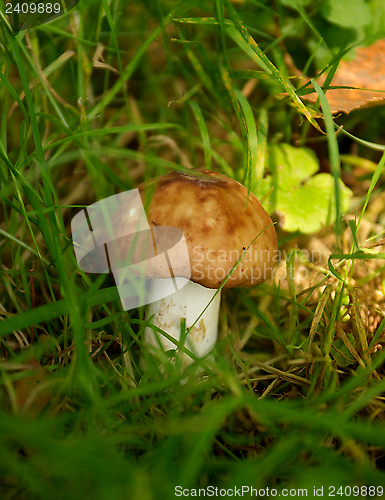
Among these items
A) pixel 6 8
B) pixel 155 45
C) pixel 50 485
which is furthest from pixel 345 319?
pixel 155 45

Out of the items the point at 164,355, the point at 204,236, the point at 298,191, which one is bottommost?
the point at 164,355

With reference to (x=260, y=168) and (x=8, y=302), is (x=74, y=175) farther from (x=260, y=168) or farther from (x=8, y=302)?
(x=260, y=168)

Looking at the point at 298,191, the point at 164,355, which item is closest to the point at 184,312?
the point at 164,355

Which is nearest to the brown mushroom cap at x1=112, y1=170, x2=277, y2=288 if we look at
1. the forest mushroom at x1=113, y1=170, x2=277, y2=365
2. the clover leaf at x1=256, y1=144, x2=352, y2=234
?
the forest mushroom at x1=113, y1=170, x2=277, y2=365

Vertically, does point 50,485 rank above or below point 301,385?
above

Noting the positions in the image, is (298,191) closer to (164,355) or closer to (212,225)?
(212,225)

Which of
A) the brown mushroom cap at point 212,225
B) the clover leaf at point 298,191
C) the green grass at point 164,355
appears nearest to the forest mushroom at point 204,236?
the brown mushroom cap at point 212,225
